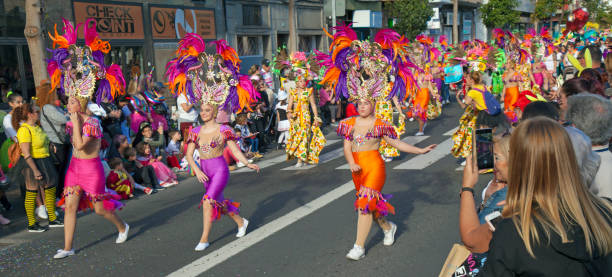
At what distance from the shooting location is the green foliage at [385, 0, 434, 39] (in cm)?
3425

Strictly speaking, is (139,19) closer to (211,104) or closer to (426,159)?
(426,159)

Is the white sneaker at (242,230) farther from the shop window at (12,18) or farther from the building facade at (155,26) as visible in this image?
the shop window at (12,18)

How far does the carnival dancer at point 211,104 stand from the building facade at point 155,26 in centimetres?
446

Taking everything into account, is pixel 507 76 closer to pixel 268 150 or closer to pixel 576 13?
pixel 268 150

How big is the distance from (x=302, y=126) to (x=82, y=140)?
18.1 ft

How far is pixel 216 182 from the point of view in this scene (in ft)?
20.7

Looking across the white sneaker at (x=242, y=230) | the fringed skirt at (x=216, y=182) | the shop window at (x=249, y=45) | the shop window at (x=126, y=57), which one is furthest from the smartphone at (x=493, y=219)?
the shop window at (x=249, y=45)

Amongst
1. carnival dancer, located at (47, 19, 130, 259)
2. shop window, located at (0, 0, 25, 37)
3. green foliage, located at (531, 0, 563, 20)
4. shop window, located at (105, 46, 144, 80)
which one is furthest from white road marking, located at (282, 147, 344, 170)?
green foliage, located at (531, 0, 563, 20)

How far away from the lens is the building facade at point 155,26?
1450 centimetres

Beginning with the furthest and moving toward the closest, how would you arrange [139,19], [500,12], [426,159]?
[500,12] → [139,19] → [426,159]

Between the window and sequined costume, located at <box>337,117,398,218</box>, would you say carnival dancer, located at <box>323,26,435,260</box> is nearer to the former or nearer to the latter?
sequined costume, located at <box>337,117,398,218</box>

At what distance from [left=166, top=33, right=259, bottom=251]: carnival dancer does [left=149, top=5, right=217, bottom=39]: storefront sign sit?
1318 centimetres

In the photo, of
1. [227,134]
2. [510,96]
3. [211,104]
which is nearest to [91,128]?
[211,104]

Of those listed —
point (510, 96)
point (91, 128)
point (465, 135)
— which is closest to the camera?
point (91, 128)
